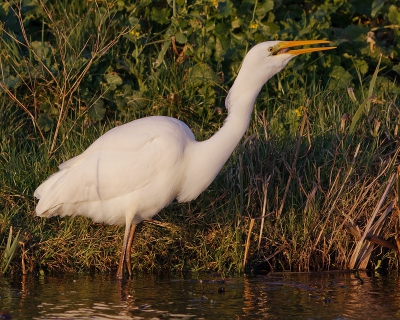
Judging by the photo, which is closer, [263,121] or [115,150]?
[115,150]

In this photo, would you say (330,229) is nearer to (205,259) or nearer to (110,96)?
(205,259)

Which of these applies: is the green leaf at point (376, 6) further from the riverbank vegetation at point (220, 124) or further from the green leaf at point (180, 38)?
the green leaf at point (180, 38)

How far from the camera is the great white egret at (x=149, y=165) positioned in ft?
18.3

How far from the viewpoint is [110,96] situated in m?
7.77

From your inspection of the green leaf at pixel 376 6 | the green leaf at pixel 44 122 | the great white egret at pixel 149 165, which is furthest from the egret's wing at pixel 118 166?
the green leaf at pixel 376 6

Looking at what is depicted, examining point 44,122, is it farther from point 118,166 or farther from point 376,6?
point 376,6

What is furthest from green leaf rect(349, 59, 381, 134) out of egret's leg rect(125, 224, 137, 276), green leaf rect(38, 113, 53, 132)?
green leaf rect(38, 113, 53, 132)

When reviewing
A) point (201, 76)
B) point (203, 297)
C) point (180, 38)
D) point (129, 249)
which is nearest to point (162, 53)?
point (180, 38)

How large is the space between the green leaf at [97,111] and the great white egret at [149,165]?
172 centimetres

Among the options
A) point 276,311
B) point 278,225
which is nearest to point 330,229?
point 278,225

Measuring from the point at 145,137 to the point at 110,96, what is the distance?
2232 millimetres

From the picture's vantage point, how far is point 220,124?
296 inches

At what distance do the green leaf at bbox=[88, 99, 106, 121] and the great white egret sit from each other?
5.64 ft

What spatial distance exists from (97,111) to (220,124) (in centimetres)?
114
